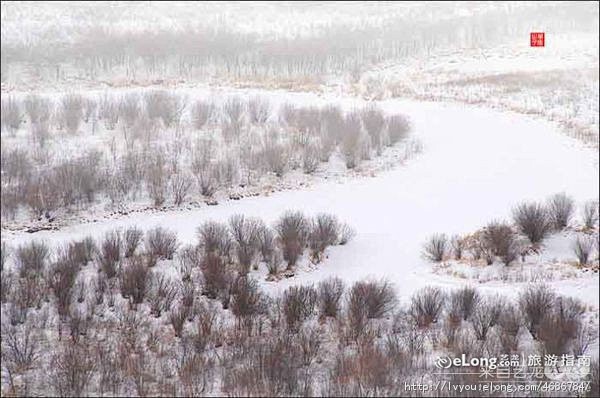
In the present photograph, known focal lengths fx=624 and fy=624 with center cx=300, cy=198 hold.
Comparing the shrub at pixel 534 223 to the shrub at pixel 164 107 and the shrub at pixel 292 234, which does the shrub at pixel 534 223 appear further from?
the shrub at pixel 164 107

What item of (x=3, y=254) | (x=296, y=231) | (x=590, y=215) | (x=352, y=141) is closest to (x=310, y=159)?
(x=352, y=141)

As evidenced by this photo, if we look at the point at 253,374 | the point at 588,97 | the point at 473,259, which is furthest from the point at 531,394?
the point at 588,97

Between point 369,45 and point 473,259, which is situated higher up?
point 369,45

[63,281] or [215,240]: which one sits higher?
[63,281]

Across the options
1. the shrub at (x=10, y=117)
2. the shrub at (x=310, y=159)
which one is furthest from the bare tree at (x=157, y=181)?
the shrub at (x=10, y=117)

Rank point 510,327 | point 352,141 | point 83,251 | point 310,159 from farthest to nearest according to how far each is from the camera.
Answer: point 352,141 → point 310,159 → point 83,251 → point 510,327

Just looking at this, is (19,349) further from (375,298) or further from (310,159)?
(310,159)

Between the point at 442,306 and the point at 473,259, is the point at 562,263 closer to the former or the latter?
the point at 473,259
